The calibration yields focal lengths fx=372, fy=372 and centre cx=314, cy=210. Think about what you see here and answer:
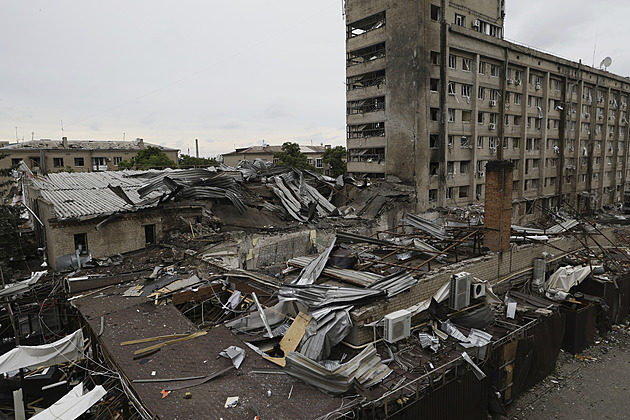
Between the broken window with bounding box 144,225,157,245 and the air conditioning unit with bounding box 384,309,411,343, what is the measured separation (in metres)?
12.0

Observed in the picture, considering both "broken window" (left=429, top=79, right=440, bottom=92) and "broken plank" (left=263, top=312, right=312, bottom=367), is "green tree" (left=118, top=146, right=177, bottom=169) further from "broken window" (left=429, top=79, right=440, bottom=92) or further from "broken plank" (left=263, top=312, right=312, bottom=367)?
"broken plank" (left=263, top=312, right=312, bottom=367)

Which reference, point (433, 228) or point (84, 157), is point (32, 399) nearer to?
point (433, 228)

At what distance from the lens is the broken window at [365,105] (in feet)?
104

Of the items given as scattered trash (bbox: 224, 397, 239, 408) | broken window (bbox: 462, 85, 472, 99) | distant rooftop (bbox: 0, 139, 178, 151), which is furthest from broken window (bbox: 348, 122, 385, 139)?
distant rooftop (bbox: 0, 139, 178, 151)

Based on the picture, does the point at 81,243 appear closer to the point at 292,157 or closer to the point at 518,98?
the point at 292,157

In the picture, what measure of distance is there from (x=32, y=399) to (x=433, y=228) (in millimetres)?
11837

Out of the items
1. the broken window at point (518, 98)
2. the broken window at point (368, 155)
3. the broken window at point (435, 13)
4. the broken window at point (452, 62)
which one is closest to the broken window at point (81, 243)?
the broken window at point (368, 155)

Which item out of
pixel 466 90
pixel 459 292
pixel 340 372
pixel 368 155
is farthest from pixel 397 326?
pixel 466 90

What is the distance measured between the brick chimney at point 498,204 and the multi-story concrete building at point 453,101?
17738 mm

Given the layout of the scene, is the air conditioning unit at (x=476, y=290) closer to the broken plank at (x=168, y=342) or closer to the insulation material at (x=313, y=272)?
the insulation material at (x=313, y=272)

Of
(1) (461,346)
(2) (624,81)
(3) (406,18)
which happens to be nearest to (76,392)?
(1) (461,346)

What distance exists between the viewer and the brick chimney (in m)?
11.8

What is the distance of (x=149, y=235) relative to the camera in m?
16.4

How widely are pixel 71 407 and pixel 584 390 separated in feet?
42.3
